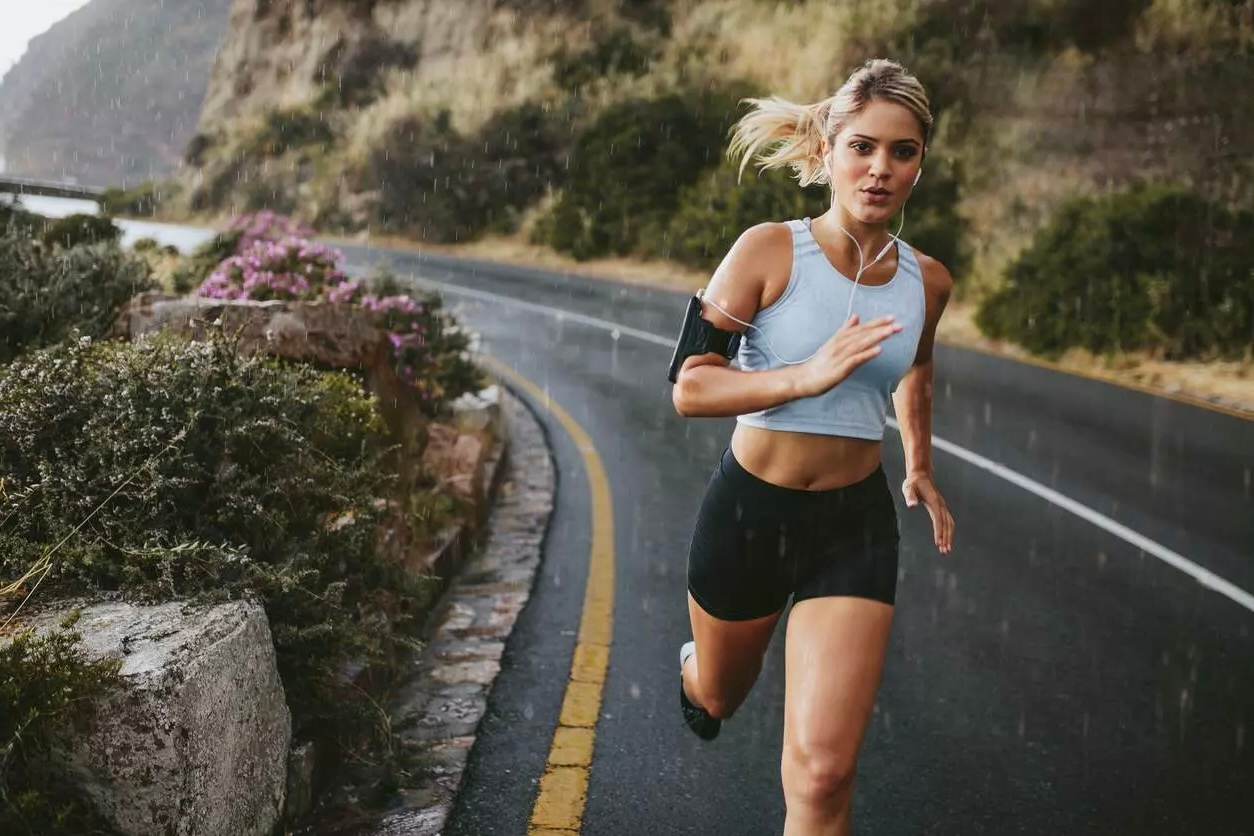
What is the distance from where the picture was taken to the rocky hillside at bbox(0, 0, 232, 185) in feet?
446

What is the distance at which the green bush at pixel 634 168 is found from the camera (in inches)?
1129

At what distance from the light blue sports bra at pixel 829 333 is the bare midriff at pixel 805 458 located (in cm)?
3

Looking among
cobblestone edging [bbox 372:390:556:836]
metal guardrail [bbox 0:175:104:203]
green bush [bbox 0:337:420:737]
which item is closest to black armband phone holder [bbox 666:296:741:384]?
green bush [bbox 0:337:420:737]

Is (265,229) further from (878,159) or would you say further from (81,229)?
(878,159)

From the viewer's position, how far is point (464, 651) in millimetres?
5500

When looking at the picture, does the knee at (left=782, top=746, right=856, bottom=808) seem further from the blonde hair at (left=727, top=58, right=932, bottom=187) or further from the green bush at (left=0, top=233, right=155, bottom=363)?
the green bush at (left=0, top=233, right=155, bottom=363)

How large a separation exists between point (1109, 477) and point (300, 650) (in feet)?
23.2

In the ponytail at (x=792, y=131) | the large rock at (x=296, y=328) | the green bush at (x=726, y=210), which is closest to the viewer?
the ponytail at (x=792, y=131)

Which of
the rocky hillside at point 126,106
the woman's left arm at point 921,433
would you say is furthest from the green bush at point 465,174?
the rocky hillside at point 126,106

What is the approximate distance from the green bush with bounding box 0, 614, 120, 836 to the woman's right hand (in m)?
1.85

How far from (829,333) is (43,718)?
2152 mm

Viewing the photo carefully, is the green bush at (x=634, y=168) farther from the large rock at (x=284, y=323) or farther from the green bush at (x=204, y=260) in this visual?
the large rock at (x=284, y=323)

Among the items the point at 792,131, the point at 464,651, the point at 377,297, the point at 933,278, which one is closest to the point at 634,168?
the point at 377,297

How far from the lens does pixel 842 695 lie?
117 inches
